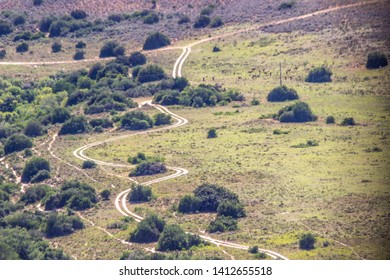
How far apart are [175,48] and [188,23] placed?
33.2 ft

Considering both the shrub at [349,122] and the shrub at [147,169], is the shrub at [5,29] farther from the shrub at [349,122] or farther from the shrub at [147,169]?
the shrub at [147,169]

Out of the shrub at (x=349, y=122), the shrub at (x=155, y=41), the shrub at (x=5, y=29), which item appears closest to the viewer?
the shrub at (x=349, y=122)

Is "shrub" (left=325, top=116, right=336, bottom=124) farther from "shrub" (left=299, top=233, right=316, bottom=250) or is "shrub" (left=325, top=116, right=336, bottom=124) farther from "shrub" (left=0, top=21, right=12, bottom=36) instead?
"shrub" (left=0, top=21, right=12, bottom=36)

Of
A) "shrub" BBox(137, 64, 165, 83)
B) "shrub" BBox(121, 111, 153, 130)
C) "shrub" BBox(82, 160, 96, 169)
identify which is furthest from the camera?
"shrub" BBox(137, 64, 165, 83)

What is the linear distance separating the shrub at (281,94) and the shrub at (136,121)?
976 centimetres

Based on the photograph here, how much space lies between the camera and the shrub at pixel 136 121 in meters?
91.2

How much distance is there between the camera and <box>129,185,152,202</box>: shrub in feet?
227

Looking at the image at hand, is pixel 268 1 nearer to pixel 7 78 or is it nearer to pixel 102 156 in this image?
pixel 7 78

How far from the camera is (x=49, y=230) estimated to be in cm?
6412

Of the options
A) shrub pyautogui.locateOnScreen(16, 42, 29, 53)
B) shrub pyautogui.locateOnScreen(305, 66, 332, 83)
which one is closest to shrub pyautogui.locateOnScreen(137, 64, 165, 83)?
shrub pyautogui.locateOnScreen(305, 66, 332, 83)

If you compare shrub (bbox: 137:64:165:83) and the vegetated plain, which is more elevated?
the vegetated plain

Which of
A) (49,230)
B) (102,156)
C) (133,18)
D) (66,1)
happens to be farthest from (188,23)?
(49,230)

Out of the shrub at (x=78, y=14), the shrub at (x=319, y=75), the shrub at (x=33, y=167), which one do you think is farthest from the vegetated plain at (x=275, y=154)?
the shrub at (x=78, y=14)

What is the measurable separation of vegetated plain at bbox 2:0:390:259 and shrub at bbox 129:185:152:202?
694 mm
